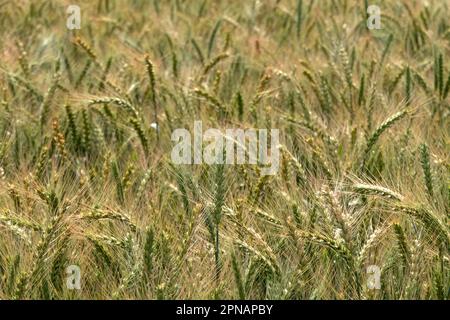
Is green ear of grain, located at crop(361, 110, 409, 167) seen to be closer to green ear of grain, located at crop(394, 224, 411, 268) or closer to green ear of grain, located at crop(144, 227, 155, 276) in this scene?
green ear of grain, located at crop(394, 224, 411, 268)

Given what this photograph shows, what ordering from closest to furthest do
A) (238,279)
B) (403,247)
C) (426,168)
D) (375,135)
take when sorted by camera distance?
(238,279) → (403,247) → (426,168) → (375,135)

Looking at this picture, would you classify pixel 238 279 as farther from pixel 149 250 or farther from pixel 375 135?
pixel 375 135

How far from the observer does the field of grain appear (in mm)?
1720

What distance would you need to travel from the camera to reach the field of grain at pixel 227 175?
5.64ft

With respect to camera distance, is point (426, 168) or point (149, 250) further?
point (426, 168)

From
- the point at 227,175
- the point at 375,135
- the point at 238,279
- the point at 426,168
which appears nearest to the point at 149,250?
the point at 238,279

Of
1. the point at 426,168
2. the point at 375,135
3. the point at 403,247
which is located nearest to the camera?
the point at 403,247

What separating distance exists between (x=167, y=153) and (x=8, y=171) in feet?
1.47

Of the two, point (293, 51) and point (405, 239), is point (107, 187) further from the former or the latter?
point (293, 51)

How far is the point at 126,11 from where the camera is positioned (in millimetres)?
4684

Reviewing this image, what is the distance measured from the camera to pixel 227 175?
6.64ft

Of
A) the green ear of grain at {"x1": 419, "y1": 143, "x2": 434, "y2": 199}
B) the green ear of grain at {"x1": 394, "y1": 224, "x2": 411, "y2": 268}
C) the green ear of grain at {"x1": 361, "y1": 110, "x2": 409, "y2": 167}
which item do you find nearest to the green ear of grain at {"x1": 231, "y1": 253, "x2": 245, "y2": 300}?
the green ear of grain at {"x1": 394, "y1": 224, "x2": 411, "y2": 268}

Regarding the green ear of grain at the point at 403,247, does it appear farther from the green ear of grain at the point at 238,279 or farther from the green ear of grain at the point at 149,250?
the green ear of grain at the point at 149,250

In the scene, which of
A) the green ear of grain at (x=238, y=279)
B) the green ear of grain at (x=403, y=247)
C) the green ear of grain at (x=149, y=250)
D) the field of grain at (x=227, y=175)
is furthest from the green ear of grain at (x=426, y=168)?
the green ear of grain at (x=149, y=250)
